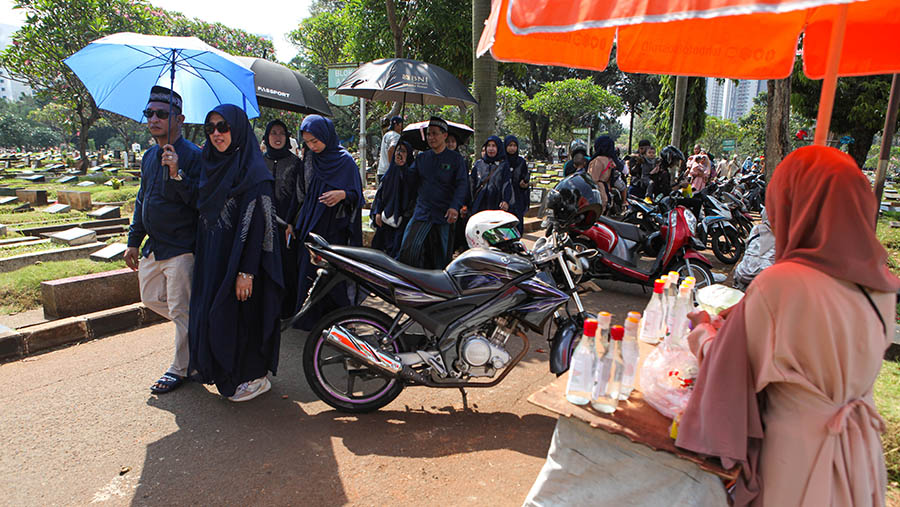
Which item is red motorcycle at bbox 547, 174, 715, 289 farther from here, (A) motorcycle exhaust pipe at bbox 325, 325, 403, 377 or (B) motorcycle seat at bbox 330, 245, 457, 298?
(A) motorcycle exhaust pipe at bbox 325, 325, 403, 377

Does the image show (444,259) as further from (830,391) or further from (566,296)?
(830,391)

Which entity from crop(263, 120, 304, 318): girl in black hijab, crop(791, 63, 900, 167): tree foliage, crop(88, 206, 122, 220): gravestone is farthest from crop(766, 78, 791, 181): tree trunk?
crop(791, 63, 900, 167): tree foliage

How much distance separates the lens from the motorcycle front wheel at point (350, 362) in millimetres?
3256

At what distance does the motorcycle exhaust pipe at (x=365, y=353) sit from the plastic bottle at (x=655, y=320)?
1381mm

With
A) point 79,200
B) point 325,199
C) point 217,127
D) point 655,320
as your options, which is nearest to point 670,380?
point 655,320

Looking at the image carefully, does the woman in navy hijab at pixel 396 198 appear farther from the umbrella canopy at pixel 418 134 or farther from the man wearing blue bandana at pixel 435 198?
the umbrella canopy at pixel 418 134

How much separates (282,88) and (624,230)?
3.96 meters

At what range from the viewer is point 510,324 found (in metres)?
3.26

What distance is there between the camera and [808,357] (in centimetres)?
155

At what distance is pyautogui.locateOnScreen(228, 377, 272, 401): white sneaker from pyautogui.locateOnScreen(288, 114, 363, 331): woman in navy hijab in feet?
2.53

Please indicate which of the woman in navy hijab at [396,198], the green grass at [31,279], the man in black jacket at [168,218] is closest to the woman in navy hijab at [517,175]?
the woman in navy hijab at [396,198]

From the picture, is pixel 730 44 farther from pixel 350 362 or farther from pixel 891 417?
pixel 350 362

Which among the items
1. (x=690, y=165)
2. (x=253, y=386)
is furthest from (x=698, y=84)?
(x=253, y=386)

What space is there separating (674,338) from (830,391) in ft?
2.56
